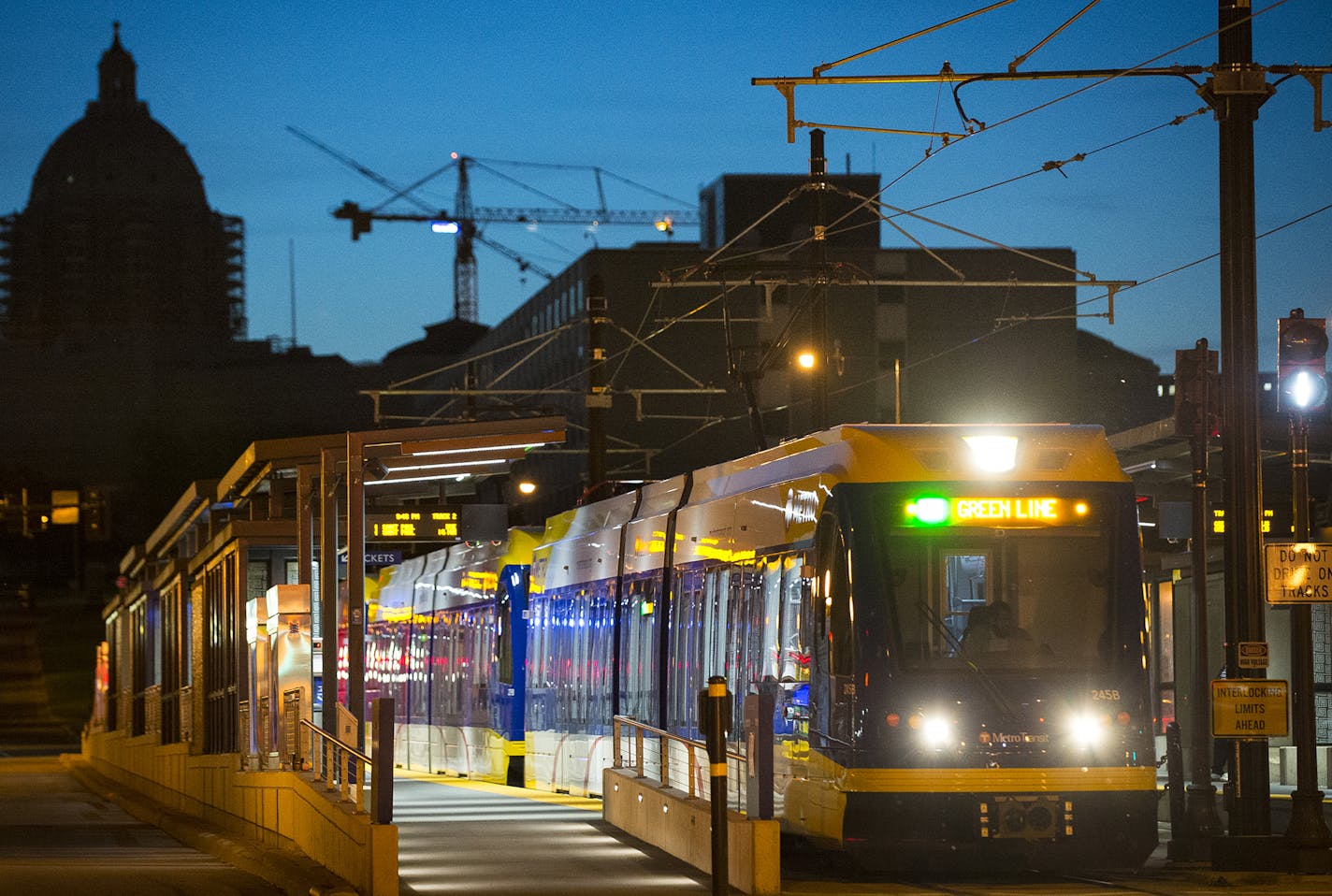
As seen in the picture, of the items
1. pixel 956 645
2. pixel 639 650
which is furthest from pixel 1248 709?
pixel 639 650

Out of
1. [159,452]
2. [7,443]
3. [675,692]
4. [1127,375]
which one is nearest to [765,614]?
[675,692]

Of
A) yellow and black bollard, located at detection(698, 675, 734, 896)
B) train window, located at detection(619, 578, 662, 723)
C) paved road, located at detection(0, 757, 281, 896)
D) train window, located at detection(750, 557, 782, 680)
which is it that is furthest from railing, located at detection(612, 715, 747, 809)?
paved road, located at detection(0, 757, 281, 896)

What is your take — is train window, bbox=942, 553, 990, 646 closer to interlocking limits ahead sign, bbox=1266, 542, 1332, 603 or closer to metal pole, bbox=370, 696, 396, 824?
interlocking limits ahead sign, bbox=1266, 542, 1332, 603

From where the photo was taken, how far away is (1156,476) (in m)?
26.8

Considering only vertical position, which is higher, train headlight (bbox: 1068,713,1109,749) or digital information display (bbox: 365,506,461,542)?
digital information display (bbox: 365,506,461,542)

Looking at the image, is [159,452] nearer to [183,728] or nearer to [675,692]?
[183,728]

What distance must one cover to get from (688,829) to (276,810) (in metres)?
5.34

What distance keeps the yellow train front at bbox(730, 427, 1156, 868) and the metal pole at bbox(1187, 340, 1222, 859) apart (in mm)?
3851

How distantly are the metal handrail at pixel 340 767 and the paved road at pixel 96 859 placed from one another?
90 centimetres

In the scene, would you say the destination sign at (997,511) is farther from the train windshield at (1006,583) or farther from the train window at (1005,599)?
the train window at (1005,599)

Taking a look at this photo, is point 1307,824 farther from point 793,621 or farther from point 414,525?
point 414,525

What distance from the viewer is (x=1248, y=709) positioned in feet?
49.6

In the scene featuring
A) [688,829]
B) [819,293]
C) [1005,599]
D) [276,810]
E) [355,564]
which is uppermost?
[819,293]

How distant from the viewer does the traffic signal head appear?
620 inches
